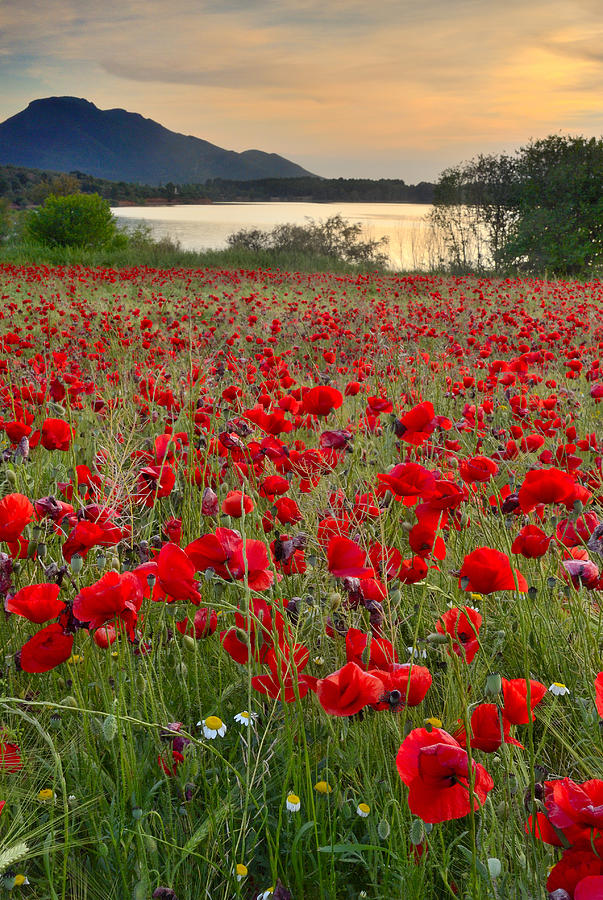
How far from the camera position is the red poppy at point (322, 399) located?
2.23m

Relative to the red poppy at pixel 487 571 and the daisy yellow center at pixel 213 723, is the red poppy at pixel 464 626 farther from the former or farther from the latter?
the daisy yellow center at pixel 213 723

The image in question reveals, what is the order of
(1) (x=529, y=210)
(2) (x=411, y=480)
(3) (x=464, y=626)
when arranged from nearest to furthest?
(3) (x=464, y=626), (2) (x=411, y=480), (1) (x=529, y=210)

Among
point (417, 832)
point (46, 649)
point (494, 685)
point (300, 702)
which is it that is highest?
point (494, 685)

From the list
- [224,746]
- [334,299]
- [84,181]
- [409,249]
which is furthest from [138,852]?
[84,181]

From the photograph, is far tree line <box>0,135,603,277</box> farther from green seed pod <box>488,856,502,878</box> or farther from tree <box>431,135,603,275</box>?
green seed pod <box>488,856,502,878</box>

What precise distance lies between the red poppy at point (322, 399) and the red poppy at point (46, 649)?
1217mm

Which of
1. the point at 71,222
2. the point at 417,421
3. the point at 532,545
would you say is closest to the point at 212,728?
the point at 532,545

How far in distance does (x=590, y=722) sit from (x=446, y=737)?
937 mm

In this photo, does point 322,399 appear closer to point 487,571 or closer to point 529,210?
point 487,571

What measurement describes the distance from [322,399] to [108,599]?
1.27 metres

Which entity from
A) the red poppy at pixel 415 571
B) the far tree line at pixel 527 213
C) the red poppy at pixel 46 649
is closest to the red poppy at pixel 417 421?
the red poppy at pixel 415 571

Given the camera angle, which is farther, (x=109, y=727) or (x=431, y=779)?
(x=109, y=727)

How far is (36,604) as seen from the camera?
1.28m

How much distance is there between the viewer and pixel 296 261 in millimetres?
20297
